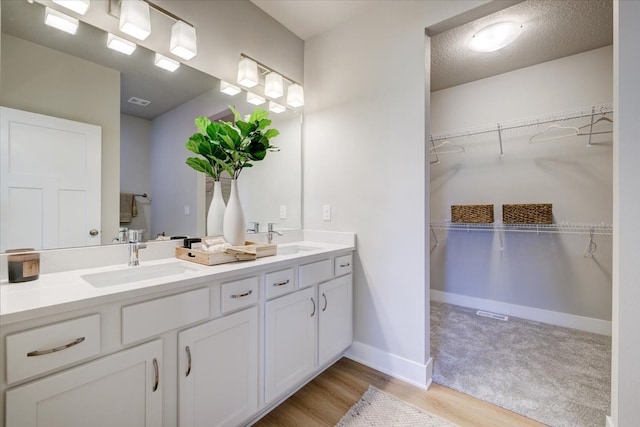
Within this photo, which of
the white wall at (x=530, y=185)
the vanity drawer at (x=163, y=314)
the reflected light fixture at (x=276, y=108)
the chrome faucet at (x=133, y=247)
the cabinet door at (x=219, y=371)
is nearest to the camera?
the vanity drawer at (x=163, y=314)

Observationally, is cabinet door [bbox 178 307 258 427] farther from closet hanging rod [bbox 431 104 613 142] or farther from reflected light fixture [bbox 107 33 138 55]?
closet hanging rod [bbox 431 104 613 142]

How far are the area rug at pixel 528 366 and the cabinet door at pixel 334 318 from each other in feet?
2.21

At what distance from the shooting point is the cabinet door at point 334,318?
5.78 ft

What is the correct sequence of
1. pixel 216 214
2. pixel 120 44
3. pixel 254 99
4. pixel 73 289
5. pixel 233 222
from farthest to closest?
pixel 254 99 < pixel 216 214 < pixel 233 222 < pixel 120 44 < pixel 73 289

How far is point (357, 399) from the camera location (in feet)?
5.29

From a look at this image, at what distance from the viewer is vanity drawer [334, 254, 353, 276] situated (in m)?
1.89

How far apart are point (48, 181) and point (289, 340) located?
1370 millimetres

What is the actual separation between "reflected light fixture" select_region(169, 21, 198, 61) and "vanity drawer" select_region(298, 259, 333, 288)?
1.41m

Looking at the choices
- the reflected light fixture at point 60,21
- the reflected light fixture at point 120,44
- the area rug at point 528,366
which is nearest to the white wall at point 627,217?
the area rug at point 528,366

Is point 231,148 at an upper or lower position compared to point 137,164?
upper

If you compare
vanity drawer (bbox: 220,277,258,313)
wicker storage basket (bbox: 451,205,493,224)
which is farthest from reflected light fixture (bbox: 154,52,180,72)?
wicker storage basket (bbox: 451,205,493,224)

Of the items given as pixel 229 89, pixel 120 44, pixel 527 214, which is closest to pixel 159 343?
pixel 120 44

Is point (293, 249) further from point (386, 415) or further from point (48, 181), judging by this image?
point (48, 181)

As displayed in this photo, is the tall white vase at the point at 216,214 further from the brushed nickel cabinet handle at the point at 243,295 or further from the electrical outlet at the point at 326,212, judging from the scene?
the electrical outlet at the point at 326,212
